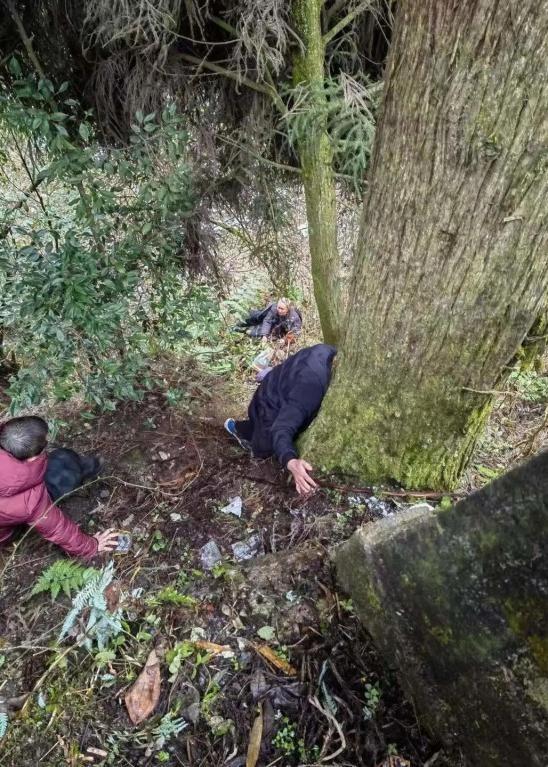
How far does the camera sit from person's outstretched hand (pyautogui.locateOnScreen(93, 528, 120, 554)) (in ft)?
9.68

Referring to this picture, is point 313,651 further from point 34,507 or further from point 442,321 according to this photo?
point 34,507

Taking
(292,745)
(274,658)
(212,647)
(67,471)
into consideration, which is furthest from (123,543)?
(292,745)

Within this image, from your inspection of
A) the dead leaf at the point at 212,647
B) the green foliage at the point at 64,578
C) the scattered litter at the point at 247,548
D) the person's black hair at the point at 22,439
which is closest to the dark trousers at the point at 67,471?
the person's black hair at the point at 22,439

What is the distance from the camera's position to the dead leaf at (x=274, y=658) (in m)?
2.02

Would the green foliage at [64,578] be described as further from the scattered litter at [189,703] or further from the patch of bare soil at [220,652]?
the scattered litter at [189,703]

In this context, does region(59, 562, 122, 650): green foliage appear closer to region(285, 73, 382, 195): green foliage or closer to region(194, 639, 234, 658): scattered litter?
region(194, 639, 234, 658): scattered litter

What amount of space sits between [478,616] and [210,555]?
5.35 ft

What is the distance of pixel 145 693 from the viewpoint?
205 centimetres

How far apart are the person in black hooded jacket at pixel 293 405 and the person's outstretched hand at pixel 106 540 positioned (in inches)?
44.5

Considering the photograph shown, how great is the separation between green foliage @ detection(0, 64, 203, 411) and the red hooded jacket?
1.50 ft

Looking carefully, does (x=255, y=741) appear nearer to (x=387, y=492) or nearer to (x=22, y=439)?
(x=387, y=492)

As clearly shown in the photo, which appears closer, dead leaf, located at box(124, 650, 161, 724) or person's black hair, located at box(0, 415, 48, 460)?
dead leaf, located at box(124, 650, 161, 724)

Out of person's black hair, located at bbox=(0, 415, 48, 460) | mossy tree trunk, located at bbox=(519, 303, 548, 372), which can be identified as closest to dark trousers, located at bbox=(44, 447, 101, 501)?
person's black hair, located at bbox=(0, 415, 48, 460)

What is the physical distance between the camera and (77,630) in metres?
2.34
